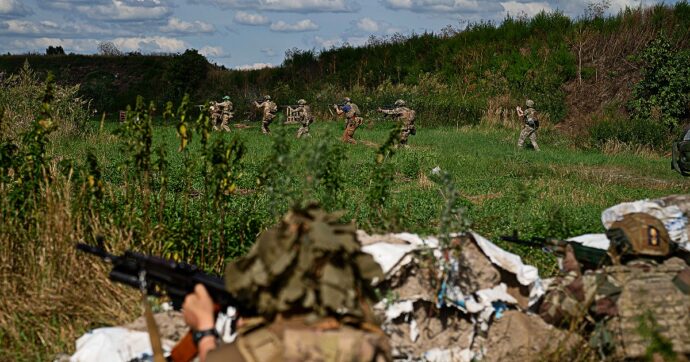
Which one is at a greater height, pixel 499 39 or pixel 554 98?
pixel 499 39

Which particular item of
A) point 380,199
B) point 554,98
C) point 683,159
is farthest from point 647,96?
point 380,199

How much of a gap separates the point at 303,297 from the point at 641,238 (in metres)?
2.67

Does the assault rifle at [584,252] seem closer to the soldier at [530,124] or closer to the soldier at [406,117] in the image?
the soldier at [406,117]

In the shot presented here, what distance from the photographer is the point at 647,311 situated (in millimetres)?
4848

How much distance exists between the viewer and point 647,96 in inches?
1011

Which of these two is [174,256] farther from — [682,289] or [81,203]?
[682,289]

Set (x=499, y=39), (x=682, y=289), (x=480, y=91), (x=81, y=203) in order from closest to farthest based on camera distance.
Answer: (x=682, y=289) < (x=81, y=203) < (x=480, y=91) < (x=499, y=39)

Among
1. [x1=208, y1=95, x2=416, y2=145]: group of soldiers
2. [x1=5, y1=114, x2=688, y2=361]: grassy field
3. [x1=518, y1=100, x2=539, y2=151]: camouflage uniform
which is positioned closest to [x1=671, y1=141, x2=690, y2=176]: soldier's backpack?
[x1=5, y1=114, x2=688, y2=361]: grassy field

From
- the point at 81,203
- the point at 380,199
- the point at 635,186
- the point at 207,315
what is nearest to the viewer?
the point at 207,315

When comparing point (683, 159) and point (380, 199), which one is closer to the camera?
point (380, 199)

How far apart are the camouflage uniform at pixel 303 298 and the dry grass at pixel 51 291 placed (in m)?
2.40

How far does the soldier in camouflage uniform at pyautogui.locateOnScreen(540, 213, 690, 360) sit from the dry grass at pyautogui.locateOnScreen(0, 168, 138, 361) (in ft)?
9.49

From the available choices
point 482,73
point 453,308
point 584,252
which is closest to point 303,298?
point 453,308

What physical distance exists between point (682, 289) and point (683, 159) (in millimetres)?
7473
